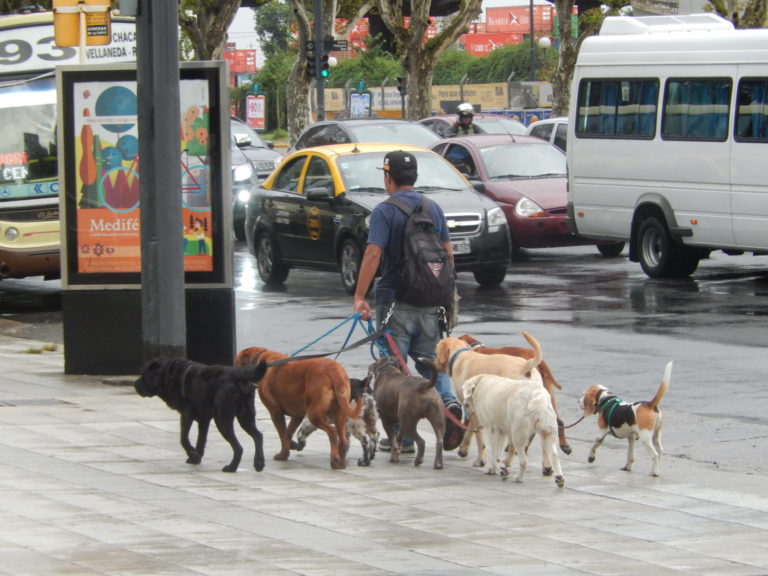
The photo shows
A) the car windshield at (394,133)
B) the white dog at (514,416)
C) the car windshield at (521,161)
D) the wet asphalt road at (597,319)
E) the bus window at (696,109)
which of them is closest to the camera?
the white dog at (514,416)

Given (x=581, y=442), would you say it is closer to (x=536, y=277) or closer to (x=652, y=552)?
(x=652, y=552)

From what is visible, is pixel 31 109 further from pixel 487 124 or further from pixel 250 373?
pixel 487 124

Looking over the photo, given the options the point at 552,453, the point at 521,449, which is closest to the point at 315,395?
the point at 521,449

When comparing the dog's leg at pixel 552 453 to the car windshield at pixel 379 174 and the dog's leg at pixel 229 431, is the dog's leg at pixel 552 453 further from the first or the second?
the car windshield at pixel 379 174

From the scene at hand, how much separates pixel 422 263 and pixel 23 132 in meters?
9.72

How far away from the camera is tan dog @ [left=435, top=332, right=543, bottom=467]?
8.25 m


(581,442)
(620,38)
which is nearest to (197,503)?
(581,442)

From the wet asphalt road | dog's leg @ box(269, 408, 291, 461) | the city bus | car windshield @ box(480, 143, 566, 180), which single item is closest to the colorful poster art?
the wet asphalt road

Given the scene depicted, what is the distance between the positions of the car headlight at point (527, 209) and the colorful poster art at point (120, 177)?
9.03 meters

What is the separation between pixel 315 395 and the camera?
26.2ft

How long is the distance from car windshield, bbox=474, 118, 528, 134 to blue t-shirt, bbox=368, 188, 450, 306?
74.2 ft

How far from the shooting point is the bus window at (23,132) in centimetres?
1698

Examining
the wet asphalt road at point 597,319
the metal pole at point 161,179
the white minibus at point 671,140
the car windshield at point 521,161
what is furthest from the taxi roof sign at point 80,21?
the car windshield at point 521,161

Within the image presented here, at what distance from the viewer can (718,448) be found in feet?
29.0
